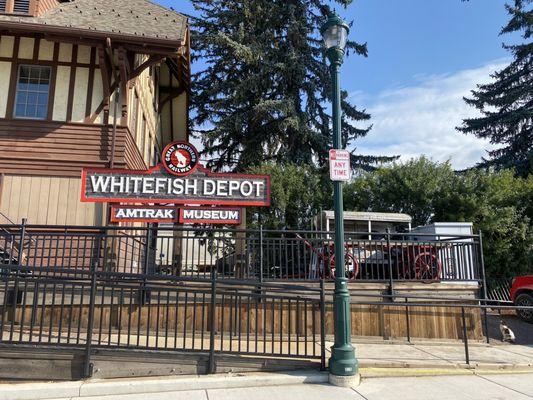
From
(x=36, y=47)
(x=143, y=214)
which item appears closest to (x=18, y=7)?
(x=36, y=47)

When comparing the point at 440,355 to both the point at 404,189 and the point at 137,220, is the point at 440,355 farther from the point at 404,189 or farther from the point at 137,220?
the point at 404,189

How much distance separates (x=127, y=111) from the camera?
38.9ft

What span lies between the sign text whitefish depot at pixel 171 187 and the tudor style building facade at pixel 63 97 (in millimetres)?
1829

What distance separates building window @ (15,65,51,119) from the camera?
Result: 11695mm

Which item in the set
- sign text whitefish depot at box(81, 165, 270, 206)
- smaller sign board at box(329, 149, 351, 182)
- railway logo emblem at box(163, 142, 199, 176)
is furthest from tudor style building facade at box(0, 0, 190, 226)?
smaller sign board at box(329, 149, 351, 182)

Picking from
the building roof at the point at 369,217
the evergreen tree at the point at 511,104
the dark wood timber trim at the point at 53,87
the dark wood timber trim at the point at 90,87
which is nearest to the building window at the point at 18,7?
the dark wood timber trim at the point at 53,87

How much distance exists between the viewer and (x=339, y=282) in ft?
20.6

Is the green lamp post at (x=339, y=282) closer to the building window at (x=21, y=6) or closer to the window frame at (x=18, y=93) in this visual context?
the window frame at (x=18, y=93)

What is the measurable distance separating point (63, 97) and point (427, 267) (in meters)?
10.5

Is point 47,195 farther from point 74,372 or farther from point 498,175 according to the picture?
point 498,175

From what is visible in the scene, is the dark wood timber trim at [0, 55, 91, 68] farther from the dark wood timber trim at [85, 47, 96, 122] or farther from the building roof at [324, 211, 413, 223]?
the building roof at [324, 211, 413, 223]

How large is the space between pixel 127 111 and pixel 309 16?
54.2 feet

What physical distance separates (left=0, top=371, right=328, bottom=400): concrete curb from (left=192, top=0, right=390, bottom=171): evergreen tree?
53.8ft

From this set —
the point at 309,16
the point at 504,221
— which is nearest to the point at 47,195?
the point at 504,221
